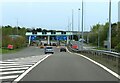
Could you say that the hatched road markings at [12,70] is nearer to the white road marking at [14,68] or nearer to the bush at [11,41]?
the white road marking at [14,68]

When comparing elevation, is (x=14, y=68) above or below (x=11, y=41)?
above

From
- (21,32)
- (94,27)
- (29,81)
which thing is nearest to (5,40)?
(21,32)

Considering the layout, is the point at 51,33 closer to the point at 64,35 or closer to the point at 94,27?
the point at 64,35

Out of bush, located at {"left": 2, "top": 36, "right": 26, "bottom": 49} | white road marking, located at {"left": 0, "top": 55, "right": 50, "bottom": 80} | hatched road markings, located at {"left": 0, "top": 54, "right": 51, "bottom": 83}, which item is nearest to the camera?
hatched road markings, located at {"left": 0, "top": 54, "right": 51, "bottom": 83}

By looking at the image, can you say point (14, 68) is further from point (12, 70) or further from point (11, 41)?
point (11, 41)

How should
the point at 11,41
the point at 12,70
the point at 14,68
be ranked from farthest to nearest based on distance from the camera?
the point at 11,41 → the point at 14,68 → the point at 12,70

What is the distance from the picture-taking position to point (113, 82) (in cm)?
1338

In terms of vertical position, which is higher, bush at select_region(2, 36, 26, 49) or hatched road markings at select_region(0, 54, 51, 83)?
hatched road markings at select_region(0, 54, 51, 83)

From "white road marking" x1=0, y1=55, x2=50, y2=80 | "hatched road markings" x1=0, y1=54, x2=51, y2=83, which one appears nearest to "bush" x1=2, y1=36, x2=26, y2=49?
"white road marking" x1=0, y1=55, x2=50, y2=80

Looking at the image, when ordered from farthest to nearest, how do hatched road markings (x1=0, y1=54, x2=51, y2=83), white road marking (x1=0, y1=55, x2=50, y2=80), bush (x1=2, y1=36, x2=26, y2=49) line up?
bush (x1=2, y1=36, x2=26, y2=49)
white road marking (x1=0, y1=55, x2=50, y2=80)
hatched road markings (x1=0, y1=54, x2=51, y2=83)

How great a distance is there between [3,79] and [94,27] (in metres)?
158

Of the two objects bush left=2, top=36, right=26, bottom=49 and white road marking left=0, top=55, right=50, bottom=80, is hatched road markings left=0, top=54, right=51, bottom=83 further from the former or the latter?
bush left=2, top=36, right=26, bottom=49

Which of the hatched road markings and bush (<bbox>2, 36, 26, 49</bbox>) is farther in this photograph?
bush (<bbox>2, 36, 26, 49</bbox>)

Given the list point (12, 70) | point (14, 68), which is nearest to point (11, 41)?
point (14, 68)
